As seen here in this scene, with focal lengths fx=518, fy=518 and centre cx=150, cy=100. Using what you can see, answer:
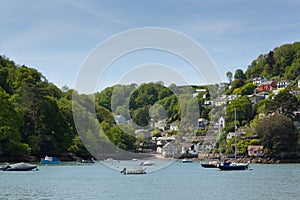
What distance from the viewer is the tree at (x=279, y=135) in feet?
323

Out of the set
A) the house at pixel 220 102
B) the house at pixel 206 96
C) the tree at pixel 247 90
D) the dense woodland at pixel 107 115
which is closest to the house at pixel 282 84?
the tree at pixel 247 90

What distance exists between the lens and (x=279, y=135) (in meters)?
98.7

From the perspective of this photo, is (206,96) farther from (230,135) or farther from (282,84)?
(282,84)

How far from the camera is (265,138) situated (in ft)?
327

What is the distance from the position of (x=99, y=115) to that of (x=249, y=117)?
1875 inches

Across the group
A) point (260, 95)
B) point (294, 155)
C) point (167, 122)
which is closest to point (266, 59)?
point (260, 95)

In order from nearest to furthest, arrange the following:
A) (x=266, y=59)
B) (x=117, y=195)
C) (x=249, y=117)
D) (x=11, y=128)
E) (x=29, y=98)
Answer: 1. (x=117, y=195)
2. (x=11, y=128)
3. (x=29, y=98)
4. (x=249, y=117)
5. (x=266, y=59)

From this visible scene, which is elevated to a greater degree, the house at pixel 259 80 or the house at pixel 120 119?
the house at pixel 259 80

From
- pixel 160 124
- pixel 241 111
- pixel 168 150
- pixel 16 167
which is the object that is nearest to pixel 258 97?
pixel 241 111

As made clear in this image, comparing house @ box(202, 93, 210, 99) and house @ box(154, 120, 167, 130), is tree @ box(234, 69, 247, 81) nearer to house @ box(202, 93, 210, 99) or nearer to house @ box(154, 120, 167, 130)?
house @ box(202, 93, 210, 99)

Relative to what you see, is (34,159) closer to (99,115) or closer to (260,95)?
(99,115)

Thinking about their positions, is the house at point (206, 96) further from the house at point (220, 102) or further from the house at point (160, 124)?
the house at point (160, 124)

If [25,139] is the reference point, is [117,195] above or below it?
below

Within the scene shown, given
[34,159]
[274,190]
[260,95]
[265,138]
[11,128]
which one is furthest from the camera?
A: [260,95]
